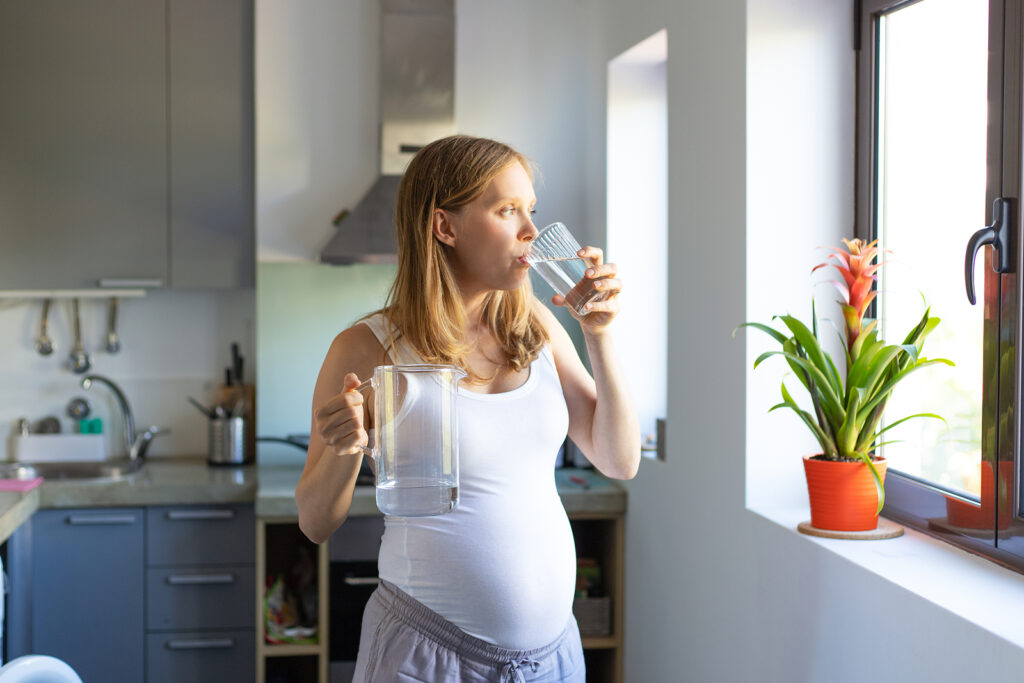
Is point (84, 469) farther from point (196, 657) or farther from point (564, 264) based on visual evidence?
point (564, 264)

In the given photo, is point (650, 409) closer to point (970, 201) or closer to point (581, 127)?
point (581, 127)

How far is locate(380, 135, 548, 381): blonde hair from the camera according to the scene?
126cm

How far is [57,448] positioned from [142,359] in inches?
15.6

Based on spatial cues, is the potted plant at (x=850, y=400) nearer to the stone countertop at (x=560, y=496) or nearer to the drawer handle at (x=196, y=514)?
the stone countertop at (x=560, y=496)

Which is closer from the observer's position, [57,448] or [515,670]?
[515,670]

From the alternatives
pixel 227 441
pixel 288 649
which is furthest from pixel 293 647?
pixel 227 441

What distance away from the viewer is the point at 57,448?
3.15 metres

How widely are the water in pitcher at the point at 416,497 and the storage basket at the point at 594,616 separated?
5.60 feet

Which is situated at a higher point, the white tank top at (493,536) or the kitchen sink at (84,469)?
the white tank top at (493,536)

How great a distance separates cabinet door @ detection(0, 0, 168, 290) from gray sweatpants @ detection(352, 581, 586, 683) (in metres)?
2.05

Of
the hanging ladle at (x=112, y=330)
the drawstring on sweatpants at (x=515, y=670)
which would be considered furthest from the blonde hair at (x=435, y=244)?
the hanging ladle at (x=112, y=330)

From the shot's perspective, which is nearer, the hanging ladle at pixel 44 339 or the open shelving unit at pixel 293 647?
the open shelving unit at pixel 293 647

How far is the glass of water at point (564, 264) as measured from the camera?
1.18m

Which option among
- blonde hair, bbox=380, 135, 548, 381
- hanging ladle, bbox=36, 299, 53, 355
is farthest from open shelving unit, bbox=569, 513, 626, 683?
hanging ladle, bbox=36, 299, 53, 355
